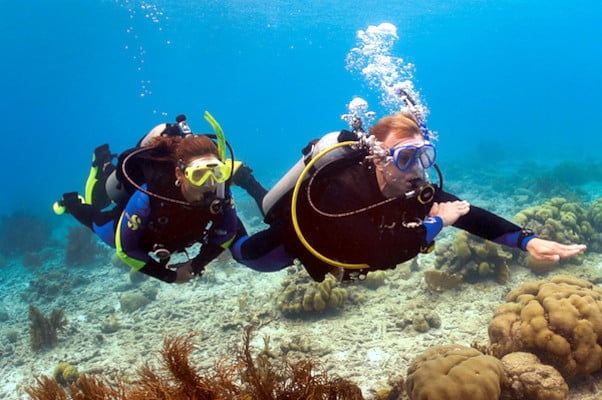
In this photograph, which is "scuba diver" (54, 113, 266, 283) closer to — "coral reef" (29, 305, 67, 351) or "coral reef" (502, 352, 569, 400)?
"coral reef" (502, 352, 569, 400)

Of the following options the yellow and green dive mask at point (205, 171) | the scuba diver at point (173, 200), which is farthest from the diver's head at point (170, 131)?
the yellow and green dive mask at point (205, 171)

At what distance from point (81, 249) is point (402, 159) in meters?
16.9

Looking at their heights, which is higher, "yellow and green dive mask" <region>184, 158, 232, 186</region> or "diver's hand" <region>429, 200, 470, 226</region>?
"yellow and green dive mask" <region>184, 158, 232, 186</region>

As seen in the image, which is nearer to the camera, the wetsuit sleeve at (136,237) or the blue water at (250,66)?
the wetsuit sleeve at (136,237)

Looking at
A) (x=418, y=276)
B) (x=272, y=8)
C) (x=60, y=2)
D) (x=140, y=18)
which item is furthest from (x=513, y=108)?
(x=418, y=276)

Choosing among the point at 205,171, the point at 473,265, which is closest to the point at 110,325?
the point at 205,171

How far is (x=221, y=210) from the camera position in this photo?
4789mm

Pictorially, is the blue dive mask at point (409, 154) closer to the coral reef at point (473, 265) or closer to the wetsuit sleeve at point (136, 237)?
the wetsuit sleeve at point (136, 237)

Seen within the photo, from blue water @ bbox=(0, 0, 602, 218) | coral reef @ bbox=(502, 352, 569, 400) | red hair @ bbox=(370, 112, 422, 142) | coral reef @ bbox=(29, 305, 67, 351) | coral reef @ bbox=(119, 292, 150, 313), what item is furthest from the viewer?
blue water @ bbox=(0, 0, 602, 218)

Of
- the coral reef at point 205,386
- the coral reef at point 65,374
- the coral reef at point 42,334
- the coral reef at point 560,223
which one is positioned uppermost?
the coral reef at point 560,223

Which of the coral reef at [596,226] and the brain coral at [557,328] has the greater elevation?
the coral reef at [596,226]

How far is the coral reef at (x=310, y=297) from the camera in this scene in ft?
24.4

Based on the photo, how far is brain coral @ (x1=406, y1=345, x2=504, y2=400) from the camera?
3623mm

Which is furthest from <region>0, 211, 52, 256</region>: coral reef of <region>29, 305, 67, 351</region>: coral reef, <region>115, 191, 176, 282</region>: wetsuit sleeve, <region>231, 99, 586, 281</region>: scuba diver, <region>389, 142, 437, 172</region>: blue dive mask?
<region>389, 142, 437, 172</region>: blue dive mask
